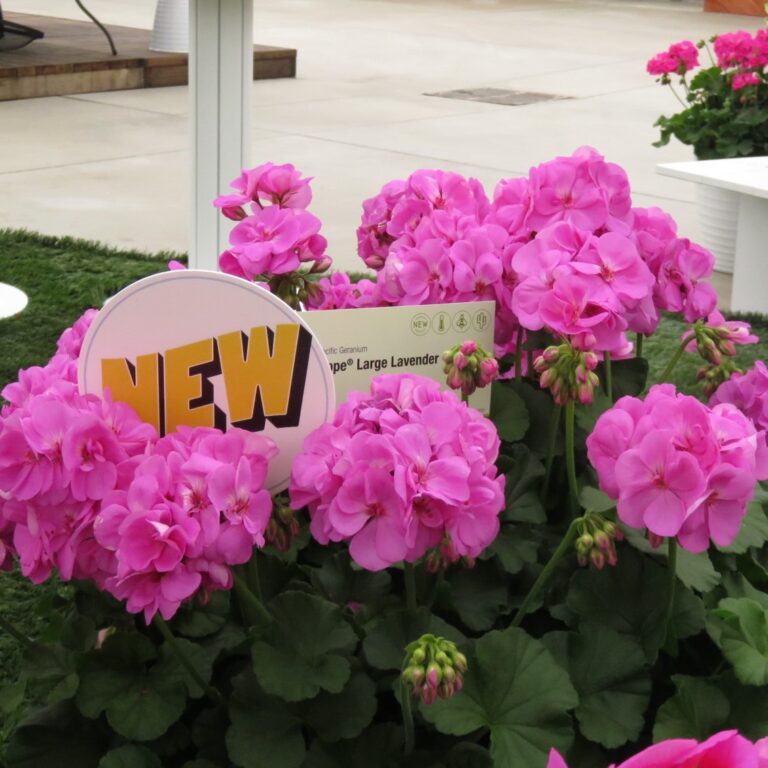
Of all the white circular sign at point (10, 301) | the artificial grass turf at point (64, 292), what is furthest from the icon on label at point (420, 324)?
the white circular sign at point (10, 301)

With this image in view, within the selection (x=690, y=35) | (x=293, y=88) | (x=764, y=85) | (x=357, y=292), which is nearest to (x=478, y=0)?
(x=690, y=35)

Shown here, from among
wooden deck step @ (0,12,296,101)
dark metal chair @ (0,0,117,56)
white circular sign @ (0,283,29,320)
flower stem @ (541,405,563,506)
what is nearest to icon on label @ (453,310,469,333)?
flower stem @ (541,405,563,506)

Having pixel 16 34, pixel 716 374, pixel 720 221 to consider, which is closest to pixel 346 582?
pixel 716 374

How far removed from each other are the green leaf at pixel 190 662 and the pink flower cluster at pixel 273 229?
0.37 metres

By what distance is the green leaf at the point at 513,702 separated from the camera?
944 millimetres

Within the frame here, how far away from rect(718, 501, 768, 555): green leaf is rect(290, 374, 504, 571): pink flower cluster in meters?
0.30

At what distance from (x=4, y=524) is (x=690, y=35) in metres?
12.6

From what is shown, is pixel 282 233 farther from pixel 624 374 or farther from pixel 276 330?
pixel 624 374

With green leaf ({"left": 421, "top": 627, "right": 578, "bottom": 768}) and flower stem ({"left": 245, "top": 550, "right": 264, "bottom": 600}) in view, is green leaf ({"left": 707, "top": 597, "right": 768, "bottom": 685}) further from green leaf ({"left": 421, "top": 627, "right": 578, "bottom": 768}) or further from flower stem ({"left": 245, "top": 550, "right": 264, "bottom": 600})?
flower stem ({"left": 245, "top": 550, "right": 264, "bottom": 600})

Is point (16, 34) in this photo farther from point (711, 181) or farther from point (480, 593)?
point (480, 593)

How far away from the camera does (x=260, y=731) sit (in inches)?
39.4

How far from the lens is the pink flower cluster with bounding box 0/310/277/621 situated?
2.97 ft

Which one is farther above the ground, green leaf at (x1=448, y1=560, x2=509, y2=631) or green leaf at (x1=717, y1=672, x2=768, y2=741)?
green leaf at (x1=448, y1=560, x2=509, y2=631)

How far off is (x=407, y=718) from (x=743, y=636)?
0.90 feet
